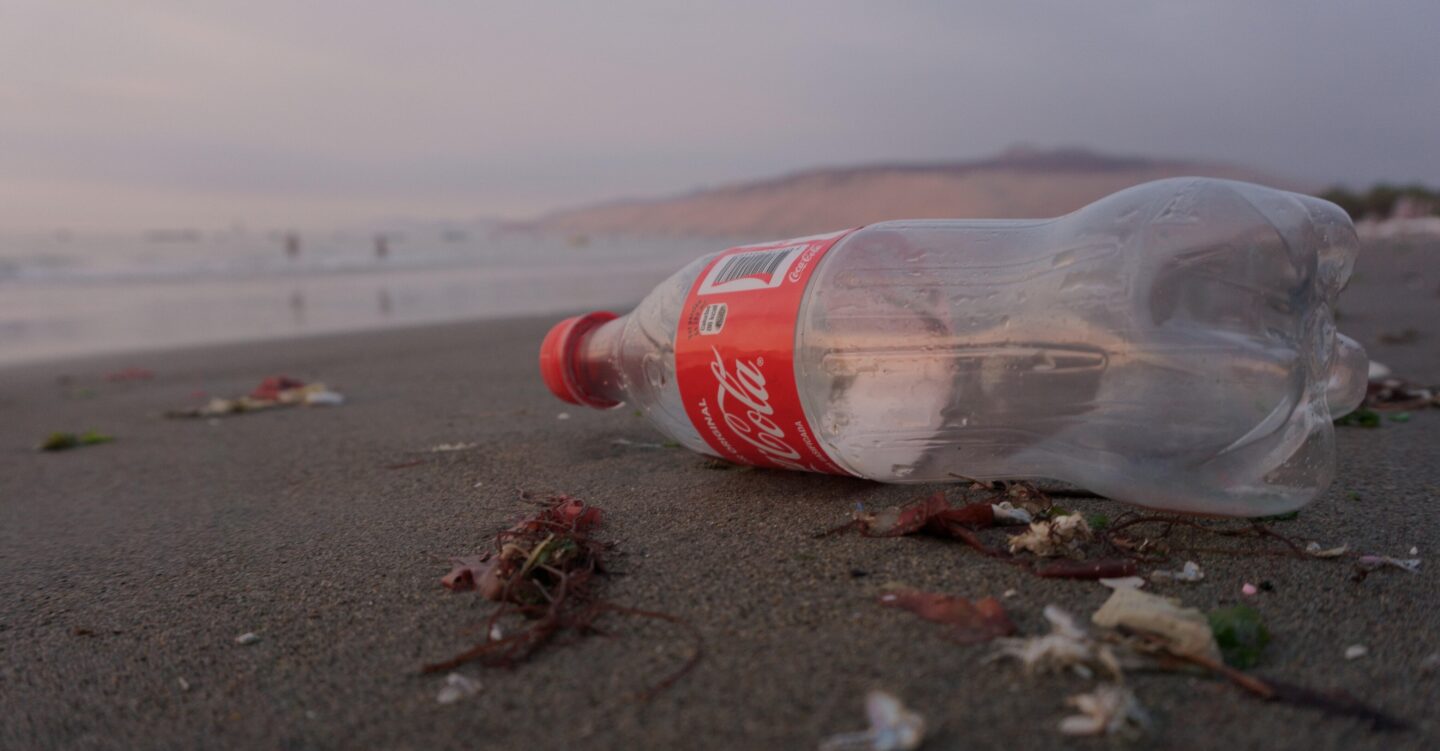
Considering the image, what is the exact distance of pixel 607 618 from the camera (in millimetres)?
1224

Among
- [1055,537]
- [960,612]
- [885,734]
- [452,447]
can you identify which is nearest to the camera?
[885,734]

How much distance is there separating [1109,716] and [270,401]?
3514 millimetres

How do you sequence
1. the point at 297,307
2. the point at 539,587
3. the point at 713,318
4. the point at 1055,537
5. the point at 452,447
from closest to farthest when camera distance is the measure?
the point at 539,587, the point at 1055,537, the point at 713,318, the point at 452,447, the point at 297,307

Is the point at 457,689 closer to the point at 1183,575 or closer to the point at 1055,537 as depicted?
the point at 1055,537

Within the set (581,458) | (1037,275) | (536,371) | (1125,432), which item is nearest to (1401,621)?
(1125,432)

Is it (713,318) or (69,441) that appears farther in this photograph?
(69,441)

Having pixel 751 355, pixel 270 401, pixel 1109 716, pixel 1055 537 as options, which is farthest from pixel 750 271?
pixel 270 401

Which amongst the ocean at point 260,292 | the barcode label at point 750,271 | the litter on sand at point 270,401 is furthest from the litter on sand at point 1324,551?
the ocean at point 260,292

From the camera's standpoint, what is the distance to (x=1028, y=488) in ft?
5.33

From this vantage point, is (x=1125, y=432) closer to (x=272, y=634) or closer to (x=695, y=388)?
(x=695, y=388)

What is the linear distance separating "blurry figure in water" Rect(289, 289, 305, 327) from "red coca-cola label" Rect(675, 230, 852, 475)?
7.11 meters

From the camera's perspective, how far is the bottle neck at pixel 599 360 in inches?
80.0

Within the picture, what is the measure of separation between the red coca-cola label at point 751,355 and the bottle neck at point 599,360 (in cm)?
34

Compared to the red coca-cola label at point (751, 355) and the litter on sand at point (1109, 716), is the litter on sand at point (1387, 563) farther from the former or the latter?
the red coca-cola label at point (751, 355)
